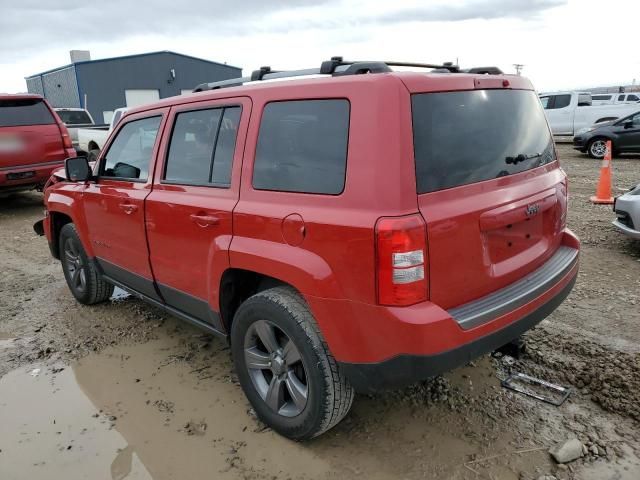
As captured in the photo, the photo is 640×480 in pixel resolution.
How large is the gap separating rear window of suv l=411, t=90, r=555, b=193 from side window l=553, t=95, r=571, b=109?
16887 millimetres

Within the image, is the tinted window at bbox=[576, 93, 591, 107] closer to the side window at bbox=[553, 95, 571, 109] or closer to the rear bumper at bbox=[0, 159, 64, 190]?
the side window at bbox=[553, 95, 571, 109]

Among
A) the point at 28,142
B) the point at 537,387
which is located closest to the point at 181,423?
the point at 537,387

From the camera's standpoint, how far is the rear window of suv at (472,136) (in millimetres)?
2232

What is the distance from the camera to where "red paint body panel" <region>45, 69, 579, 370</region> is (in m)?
2.16

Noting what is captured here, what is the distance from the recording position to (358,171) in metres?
2.21

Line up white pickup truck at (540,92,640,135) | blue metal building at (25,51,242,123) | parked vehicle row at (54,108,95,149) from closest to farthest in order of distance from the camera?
parked vehicle row at (54,108,95,149) < white pickup truck at (540,92,640,135) < blue metal building at (25,51,242,123)

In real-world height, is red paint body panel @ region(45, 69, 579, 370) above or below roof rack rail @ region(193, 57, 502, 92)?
below

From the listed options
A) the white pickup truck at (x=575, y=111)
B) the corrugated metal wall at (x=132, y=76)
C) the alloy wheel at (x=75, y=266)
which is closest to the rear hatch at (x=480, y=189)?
the alloy wheel at (x=75, y=266)

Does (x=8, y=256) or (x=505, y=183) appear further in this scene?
(x=8, y=256)

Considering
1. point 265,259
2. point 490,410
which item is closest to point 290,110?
point 265,259

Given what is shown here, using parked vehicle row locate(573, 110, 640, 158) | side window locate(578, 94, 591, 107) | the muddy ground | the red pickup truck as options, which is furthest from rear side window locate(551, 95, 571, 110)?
the red pickup truck

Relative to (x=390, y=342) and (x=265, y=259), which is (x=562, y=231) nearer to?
(x=390, y=342)

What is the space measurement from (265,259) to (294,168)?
472 millimetres

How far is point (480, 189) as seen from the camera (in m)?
2.41
